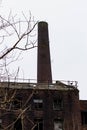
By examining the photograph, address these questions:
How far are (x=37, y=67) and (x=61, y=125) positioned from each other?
8.73 m

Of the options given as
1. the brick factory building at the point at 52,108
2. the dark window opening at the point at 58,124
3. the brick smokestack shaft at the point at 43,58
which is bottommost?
the dark window opening at the point at 58,124

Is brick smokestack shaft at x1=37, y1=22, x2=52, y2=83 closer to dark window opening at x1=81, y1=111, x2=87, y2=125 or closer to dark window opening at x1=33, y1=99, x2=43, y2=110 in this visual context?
dark window opening at x1=33, y1=99, x2=43, y2=110

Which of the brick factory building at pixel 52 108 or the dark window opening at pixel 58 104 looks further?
the dark window opening at pixel 58 104

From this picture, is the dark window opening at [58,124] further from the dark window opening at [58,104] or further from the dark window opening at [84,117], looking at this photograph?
the dark window opening at [84,117]

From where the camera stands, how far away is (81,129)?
42969mm

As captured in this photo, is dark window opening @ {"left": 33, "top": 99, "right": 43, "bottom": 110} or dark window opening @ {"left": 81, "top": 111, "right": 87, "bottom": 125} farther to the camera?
dark window opening @ {"left": 81, "top": 111, "right": 87, "bottom": 125}

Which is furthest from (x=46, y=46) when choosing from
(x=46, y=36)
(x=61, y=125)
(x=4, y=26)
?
(x=4, y=26)

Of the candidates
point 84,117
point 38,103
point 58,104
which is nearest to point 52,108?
point 58,104

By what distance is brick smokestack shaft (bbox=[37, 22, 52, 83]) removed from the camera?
4691cm

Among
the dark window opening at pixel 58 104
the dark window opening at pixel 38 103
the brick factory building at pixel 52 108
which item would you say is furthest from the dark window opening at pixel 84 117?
the dark window opening at pixel 38 103

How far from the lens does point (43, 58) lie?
158ft

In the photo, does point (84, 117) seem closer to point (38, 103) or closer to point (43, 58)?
point (38, 103)

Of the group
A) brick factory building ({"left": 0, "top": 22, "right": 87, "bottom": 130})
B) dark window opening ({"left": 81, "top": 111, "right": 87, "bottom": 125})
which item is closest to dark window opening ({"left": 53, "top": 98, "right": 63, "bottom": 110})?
brick factory building ({"left": 0, "top": 22, "right": 87, "bottom": 130})

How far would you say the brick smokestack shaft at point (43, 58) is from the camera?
46906 millimetres
